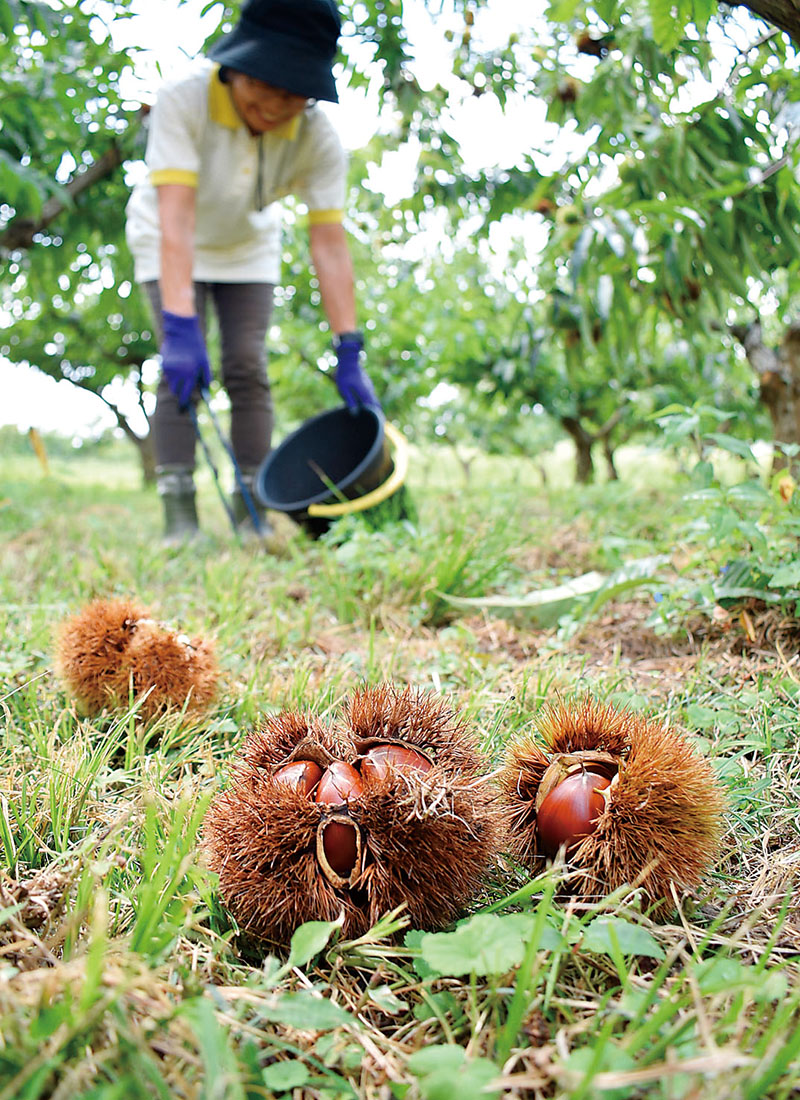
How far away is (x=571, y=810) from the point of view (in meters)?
0.84

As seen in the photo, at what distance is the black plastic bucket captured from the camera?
2.94 metres

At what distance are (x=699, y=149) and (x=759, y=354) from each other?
6.98 feet

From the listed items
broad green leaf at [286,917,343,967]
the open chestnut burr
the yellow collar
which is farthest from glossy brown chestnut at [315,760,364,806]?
the yellow collar

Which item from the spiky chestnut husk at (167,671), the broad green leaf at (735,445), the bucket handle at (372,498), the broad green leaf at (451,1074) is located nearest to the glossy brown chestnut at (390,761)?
the broad green leaf at (451,1074)

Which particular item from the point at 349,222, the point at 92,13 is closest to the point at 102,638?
the point at 92,13

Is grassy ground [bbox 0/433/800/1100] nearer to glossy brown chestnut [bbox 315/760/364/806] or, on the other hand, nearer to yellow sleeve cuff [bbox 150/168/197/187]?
glossy brown chestnut [bbox 315/760/364/806]

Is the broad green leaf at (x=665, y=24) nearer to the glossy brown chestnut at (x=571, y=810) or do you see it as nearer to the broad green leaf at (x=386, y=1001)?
the glossy brown chestnut at (x=571, y=810)

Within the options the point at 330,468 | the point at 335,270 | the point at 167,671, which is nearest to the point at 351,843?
the point at 167,671

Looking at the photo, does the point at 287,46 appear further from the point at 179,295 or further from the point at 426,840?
the point at 426,840

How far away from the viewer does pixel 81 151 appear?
15.8ft

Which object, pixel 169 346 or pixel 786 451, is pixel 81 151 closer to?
pixel 169 346

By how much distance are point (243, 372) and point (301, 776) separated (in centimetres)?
309

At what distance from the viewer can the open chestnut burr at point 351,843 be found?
29.6 inches

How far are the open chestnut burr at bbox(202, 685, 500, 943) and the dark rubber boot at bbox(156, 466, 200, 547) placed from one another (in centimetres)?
283
